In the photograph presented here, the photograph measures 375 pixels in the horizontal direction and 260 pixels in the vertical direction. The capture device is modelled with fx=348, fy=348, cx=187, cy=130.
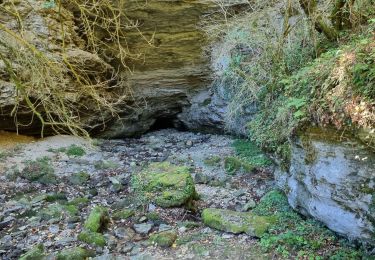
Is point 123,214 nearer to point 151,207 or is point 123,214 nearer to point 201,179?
point 151,207

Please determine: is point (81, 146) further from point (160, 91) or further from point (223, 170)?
point (223, 170)

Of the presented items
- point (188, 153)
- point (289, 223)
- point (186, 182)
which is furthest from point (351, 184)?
point (188, 153)

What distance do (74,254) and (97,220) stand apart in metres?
0.87

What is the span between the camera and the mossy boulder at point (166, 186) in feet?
19.6

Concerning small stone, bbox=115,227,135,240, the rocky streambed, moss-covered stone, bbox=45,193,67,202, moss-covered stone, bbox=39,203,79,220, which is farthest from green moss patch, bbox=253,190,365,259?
moss-covered stone, bbox=45,193,67,202

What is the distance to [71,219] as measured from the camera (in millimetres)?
5758

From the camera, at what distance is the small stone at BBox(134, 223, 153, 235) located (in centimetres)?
542

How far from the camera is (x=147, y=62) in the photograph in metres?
10.8

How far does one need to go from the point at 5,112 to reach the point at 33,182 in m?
2.40

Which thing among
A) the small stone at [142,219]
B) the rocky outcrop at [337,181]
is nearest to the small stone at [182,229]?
the small stone at [142,219]

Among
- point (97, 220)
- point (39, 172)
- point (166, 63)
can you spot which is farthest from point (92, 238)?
point (166, 63)

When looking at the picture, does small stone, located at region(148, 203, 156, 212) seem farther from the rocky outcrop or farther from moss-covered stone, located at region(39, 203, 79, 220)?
the rocky outcrop

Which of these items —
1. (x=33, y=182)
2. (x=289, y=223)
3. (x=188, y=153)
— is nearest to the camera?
(x=289, y=223)

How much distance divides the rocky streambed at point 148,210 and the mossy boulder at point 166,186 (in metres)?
0.02
